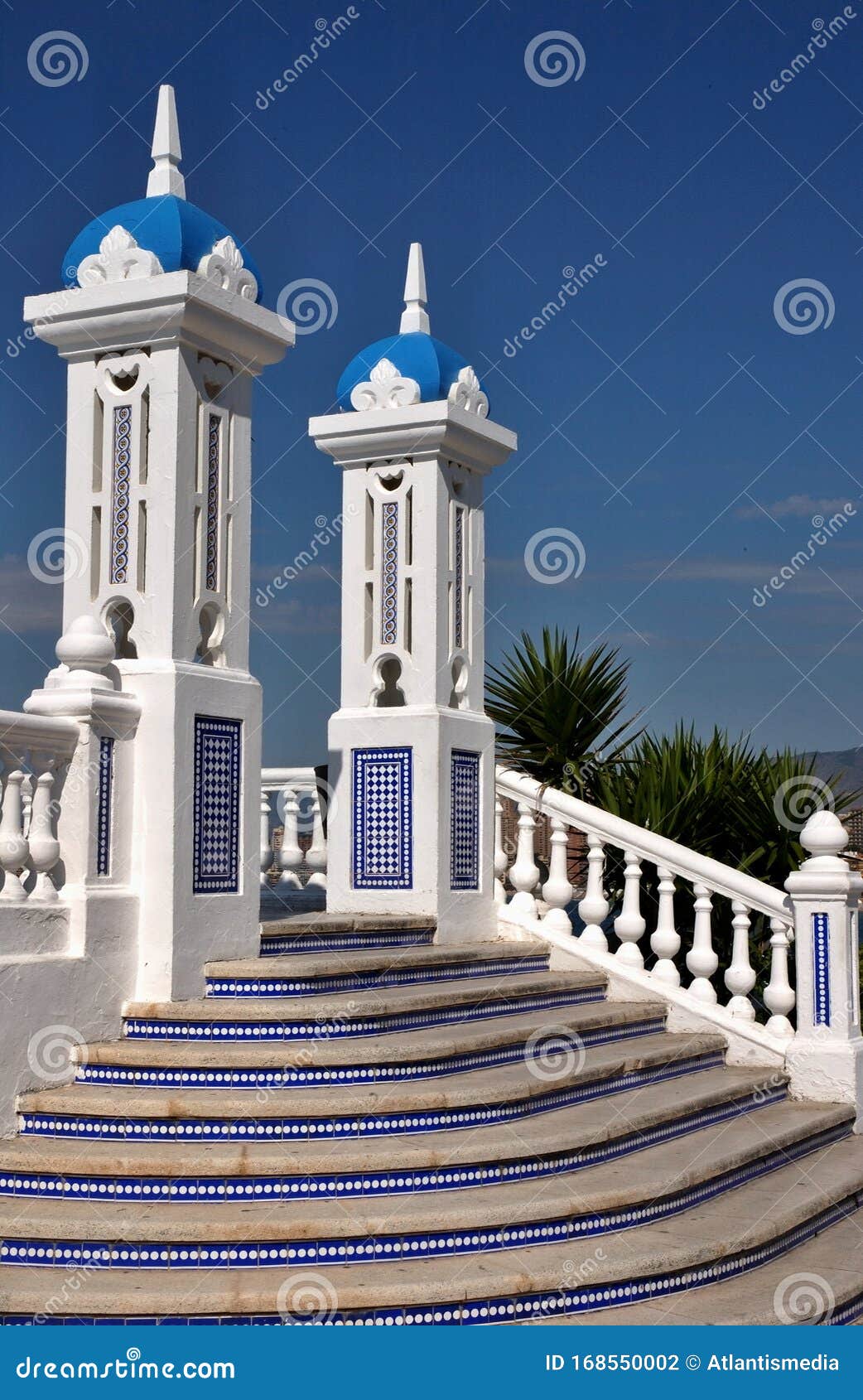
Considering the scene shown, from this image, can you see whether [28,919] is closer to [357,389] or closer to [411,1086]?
[411,1086]

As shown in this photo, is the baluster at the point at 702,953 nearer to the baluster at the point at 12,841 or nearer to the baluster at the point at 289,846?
the baluster at the point at 289,846

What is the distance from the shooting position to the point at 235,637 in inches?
278

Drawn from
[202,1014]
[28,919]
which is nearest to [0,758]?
[28,919]

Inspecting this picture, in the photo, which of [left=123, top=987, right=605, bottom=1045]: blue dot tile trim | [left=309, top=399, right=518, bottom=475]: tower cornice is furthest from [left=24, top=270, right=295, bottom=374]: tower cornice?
[left=123, top=987, right=605, bottom=1045]: blue dot tile trim

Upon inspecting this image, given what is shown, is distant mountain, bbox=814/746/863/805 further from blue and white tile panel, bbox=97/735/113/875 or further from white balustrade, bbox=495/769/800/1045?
blue and white tile panel, bbox=97/735/113/875

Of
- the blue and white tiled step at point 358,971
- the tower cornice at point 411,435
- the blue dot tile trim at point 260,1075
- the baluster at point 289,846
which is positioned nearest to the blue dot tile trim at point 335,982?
the blue and white tiled step at point 358,971

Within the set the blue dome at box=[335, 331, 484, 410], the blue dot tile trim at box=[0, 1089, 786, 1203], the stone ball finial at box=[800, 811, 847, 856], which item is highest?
the blue dome at box=[335, 331, 484, 410]

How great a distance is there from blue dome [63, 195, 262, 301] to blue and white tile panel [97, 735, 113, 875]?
222cm

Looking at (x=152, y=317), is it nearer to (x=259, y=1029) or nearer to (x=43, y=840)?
(x=43, y=840)

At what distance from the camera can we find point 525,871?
9125mm

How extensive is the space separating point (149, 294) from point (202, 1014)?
125 inches

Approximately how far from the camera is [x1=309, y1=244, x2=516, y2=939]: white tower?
8.59 meters

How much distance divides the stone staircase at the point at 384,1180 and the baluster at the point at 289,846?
7.42ft

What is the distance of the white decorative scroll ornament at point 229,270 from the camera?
677 cm
